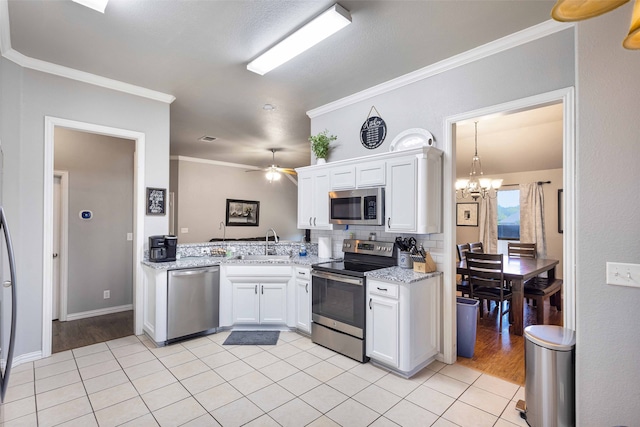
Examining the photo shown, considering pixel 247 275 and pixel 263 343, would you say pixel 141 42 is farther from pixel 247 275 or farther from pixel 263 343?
pixel 263 343

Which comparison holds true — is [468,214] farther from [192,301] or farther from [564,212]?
[192,301]

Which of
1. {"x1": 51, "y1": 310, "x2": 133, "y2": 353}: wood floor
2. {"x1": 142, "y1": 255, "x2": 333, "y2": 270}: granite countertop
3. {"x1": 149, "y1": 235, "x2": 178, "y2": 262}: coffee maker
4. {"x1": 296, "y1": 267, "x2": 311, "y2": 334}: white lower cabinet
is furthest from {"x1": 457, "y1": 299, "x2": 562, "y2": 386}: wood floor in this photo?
{"x1": 51, "y1": 310, "x2": 133, "y2": 353}: wood floor

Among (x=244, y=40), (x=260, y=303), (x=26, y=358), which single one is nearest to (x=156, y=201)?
(x=260, y=303)

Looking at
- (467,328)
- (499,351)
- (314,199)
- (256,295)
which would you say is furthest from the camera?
(314,199)

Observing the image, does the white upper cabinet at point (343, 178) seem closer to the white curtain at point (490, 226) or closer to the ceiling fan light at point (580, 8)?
the ceiling fan light at point (580, 8)

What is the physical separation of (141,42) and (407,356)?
11.5 feet

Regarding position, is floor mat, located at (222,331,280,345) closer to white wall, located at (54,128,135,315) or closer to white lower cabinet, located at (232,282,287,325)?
white lower cabinet, located at (232,282,287,325)

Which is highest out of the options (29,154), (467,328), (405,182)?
(29,154)

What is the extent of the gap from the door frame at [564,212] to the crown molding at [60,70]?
11.0 ft

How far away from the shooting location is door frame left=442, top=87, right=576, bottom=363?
2.31m

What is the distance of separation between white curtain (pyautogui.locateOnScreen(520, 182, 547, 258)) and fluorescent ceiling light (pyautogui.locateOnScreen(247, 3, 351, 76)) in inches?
235

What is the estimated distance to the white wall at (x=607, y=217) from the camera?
1589 mm

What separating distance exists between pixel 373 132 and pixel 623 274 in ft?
8.44

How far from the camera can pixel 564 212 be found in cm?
233
